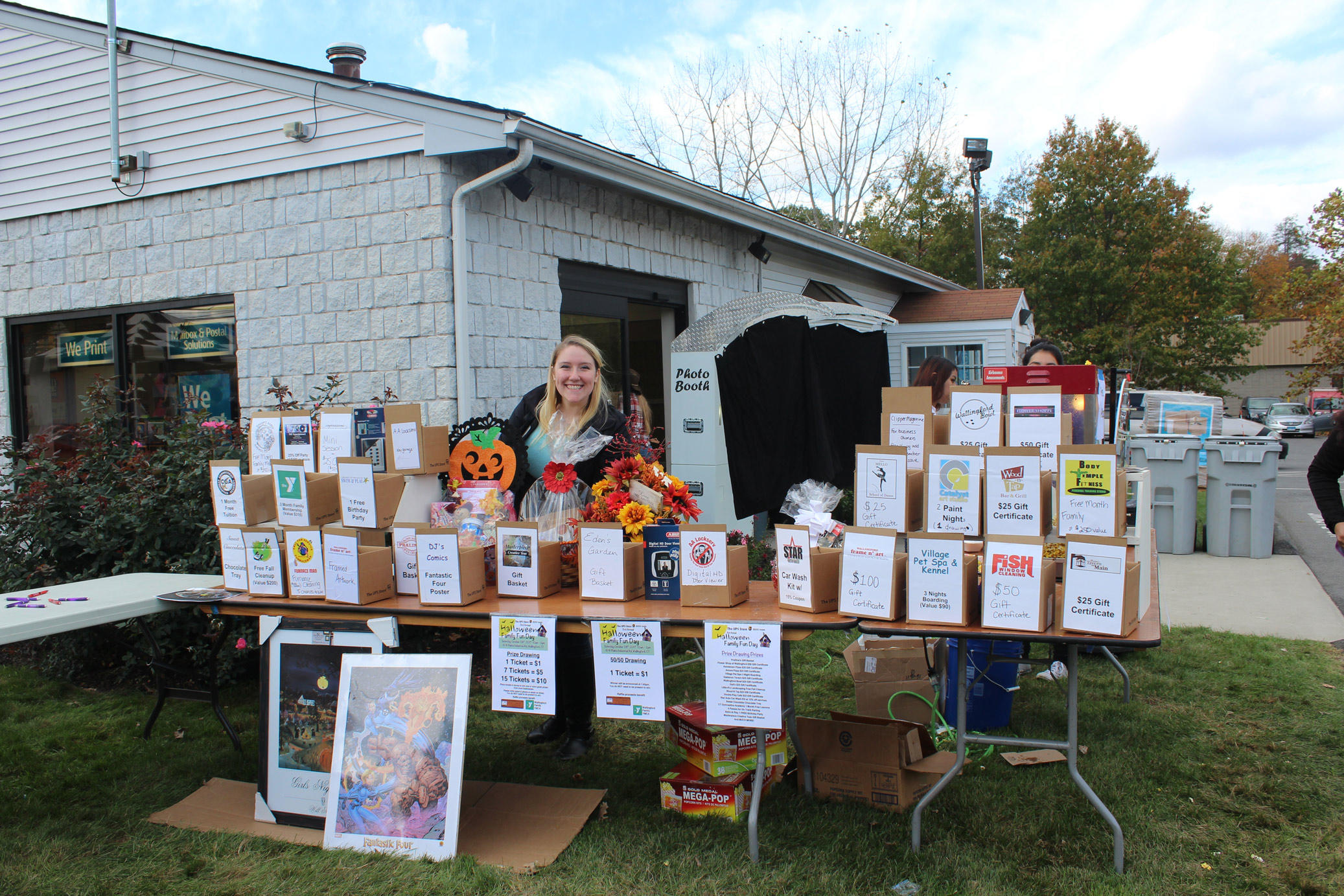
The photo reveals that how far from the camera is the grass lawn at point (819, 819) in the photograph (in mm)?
2688

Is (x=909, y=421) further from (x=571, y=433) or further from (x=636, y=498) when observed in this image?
(x=571, y=433)

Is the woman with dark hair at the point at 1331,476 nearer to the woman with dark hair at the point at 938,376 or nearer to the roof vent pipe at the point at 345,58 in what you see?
the woman with dark hair at the point at 938,376

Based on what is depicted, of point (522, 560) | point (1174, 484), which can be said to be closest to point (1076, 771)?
point (522, 560)

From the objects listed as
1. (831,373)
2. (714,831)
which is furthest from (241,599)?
(831,373)

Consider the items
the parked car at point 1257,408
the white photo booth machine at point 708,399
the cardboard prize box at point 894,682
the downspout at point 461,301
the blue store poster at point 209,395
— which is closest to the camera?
the cardboard prize box at point 894,682

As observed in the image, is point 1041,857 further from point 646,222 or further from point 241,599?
point 646,222

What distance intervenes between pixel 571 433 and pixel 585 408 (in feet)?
0.49

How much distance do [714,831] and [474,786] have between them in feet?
3.25

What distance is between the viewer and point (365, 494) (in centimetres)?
313

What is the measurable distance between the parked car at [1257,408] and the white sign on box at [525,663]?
120ft

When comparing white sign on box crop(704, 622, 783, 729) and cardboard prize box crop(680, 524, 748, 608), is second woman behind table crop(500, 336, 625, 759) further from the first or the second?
white sign on box crop(704, 622, 783, 729)

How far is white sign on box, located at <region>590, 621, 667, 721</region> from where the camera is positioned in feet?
9.09

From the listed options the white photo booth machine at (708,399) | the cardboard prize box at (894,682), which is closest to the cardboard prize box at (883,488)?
the cardboard prize box at (894,682)

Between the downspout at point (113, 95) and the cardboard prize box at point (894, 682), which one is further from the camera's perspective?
the downspout at point (113, 95)
